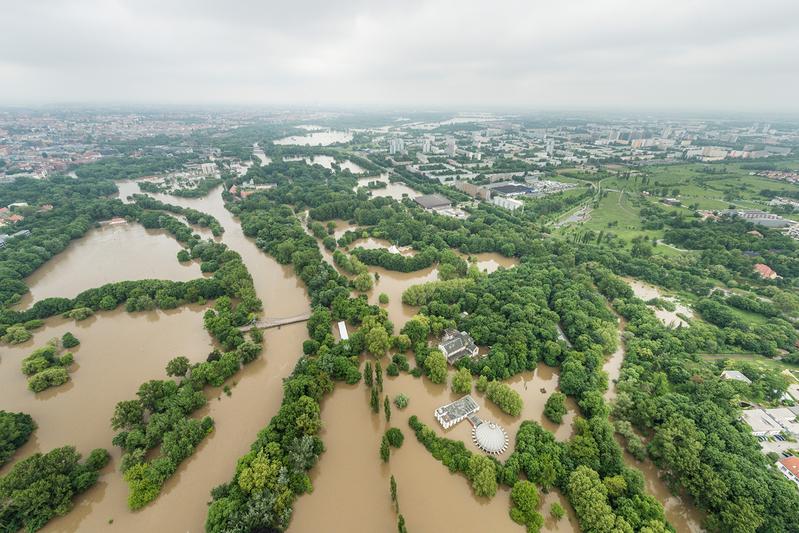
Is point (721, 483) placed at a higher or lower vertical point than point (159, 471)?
higher

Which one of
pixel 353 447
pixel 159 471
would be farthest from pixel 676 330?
pixel 159 471

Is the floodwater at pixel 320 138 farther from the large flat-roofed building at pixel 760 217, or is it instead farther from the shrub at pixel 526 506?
the shrub at pixel 526 506

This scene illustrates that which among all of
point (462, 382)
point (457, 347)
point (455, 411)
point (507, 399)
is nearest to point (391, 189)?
point (457, 347)

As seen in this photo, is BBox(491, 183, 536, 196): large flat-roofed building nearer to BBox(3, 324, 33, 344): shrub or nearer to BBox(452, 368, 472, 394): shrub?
BBox(452, 368, 472, 394): shrub

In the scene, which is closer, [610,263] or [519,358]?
[519,358]

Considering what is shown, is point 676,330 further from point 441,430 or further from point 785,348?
point 441,430

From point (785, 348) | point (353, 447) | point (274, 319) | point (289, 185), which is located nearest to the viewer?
point (353, 447)

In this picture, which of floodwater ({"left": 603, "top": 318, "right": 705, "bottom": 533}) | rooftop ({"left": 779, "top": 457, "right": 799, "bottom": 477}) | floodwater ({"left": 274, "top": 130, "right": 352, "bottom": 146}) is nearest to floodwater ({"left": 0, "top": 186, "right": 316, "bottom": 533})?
floodwater ({"left": 603, "top": 318, "right": 705, "bottom": 533})
